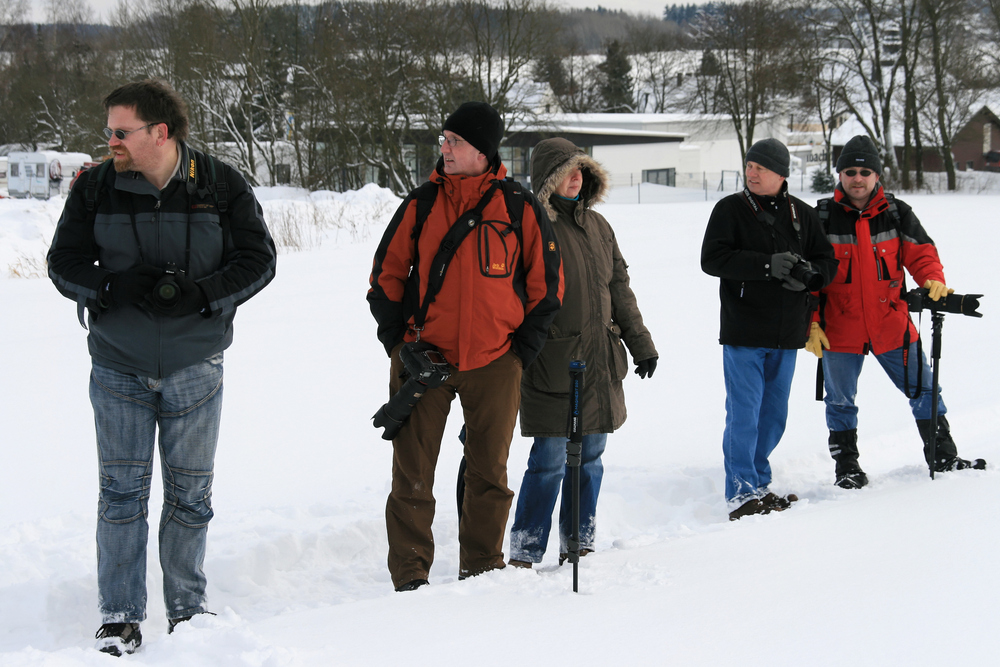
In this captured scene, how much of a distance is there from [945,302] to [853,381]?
0.63 m

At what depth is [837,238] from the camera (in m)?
4.47

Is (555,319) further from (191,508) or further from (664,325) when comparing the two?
(664,325)

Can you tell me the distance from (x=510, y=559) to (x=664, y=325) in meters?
4.87

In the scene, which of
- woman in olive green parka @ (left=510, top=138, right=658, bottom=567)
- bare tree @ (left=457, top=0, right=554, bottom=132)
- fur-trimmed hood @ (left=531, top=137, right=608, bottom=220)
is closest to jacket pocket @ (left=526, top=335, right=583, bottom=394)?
woman in olive green parka @ (left=510, top=138, right=658, bottom=567)

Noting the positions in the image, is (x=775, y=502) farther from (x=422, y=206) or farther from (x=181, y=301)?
(x=181, y=301)

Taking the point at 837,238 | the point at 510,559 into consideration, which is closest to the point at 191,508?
the point at 510,559

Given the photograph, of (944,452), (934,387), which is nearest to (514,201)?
(934,387)

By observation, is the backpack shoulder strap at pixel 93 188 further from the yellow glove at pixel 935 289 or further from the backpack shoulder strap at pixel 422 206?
the yellow glove at pixel 935 289

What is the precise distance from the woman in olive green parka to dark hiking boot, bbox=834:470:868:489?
153 centimetres

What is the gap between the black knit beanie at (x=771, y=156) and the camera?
4117 mm

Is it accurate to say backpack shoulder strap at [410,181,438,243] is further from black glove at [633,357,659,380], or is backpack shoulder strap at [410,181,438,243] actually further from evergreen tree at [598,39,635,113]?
evergreen tree at [598,39,635,113]

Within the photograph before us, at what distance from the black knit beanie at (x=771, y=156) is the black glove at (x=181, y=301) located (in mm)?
2753

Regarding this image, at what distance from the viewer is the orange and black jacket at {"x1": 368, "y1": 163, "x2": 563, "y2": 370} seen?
9.96ft

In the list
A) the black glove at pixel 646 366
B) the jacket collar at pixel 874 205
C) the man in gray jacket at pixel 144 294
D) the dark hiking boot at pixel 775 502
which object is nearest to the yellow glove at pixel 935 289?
the jacket collar at pixel 874 205
